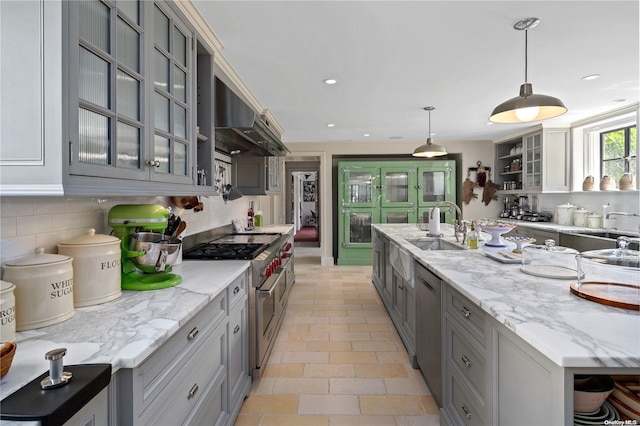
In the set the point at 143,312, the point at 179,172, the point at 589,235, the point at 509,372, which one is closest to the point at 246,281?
the point at 179,172

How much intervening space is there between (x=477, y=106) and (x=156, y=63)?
382cm

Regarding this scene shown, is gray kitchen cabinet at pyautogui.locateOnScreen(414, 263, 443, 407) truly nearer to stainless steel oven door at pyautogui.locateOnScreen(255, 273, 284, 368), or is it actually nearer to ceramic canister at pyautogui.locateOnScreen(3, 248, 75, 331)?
stainless steel oven door at pyautogui.locateOnScreen(255, 273, 284, 368)

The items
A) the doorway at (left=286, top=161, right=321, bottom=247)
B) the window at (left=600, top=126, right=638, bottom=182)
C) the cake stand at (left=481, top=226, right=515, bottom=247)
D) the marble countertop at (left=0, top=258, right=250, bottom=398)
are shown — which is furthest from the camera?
the doorway at (left=286, top=161, right=321, bottom=247)

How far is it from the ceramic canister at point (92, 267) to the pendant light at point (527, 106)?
2243 millimetres

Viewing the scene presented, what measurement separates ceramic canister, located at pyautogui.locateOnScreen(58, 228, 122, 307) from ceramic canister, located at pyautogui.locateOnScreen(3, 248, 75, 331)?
107 millimetres

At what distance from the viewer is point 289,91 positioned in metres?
3.59

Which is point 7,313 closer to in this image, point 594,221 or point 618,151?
point 594,221

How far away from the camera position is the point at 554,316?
44.9 inches

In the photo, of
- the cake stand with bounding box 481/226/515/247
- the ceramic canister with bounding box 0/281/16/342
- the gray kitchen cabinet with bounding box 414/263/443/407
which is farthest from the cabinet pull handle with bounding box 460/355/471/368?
the ceramic canister with bounding box 0/281/16/342

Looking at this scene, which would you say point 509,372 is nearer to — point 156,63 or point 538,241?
point 156,63

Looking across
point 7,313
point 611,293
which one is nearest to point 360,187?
point 611,293

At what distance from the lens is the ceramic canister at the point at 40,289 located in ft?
3.48

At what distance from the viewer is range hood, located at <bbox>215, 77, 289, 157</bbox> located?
91.0 inches

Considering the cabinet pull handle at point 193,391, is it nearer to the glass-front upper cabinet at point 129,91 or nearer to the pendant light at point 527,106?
the glass-front upper cabinet at point 129,91
